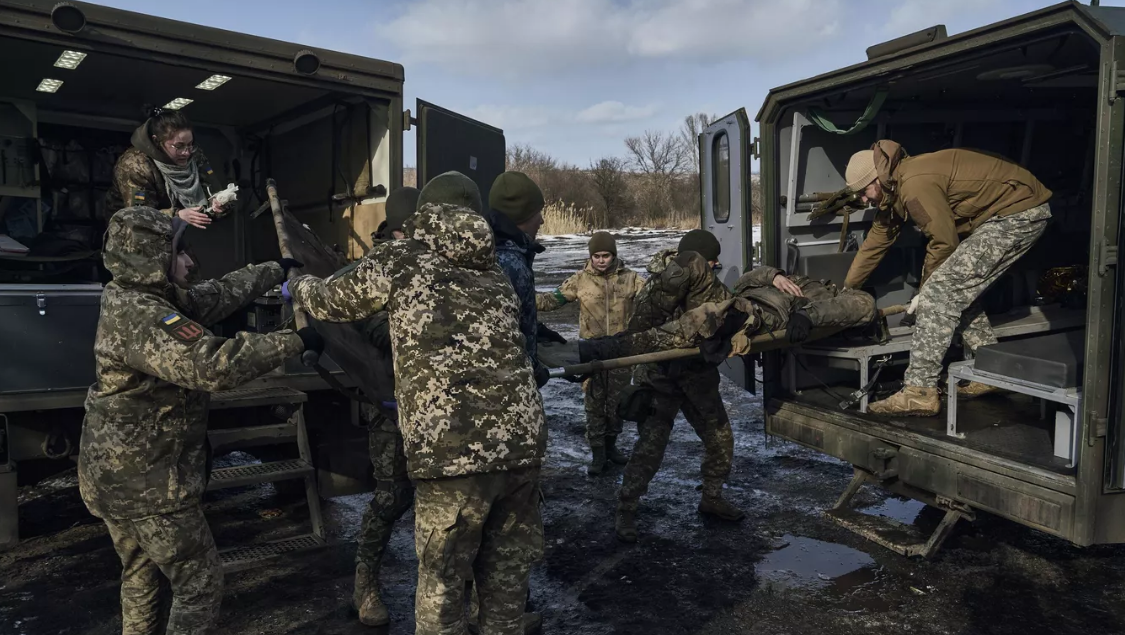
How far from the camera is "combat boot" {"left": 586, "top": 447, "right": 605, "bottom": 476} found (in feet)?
18.4

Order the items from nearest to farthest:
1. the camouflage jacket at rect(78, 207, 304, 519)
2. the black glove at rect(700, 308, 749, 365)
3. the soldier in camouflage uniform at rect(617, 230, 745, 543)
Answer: the camouflage jacket at rect(78, 207, 304, 519)
the black glove at rect(700, 308, 749, 365)
the soldier in camouflage uniform at rect(617, 230, 745, 543)

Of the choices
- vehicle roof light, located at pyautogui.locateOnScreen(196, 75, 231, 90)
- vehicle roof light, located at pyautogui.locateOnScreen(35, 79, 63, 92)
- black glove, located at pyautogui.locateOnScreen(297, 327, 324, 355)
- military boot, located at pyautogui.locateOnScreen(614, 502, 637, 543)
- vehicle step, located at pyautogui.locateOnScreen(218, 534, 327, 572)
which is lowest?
military boot, located at pyautogui.locateOnScreen(614, 502, 637, 543)

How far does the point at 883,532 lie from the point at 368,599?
236 cm

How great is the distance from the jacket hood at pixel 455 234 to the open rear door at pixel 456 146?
1996mm

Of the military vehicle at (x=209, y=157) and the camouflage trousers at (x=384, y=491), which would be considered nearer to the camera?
the camouflage trousers at (x=384, y=491)

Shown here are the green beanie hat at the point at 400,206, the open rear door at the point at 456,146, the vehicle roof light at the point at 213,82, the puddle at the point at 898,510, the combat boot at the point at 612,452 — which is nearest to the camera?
the green beanie hat at the point at 400,206

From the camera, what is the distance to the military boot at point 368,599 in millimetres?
3432

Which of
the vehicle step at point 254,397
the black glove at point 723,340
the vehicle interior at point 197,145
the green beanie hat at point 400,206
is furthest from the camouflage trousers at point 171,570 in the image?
the vehicle interior at point 197,145

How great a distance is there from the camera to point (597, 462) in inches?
222

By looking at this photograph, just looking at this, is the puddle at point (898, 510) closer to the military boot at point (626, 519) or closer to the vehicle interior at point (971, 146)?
the vehicle interior at point (971, 146)

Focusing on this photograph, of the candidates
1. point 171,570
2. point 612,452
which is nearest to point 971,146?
point 612,452

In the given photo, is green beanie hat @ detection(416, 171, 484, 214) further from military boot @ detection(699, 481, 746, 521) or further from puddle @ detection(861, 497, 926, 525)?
puddle @ detection(861, 497, 926, 525)

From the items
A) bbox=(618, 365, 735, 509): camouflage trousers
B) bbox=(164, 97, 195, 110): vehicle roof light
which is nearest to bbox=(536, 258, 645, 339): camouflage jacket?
bbox=(618, 365, 735, 509): camouflage trousers

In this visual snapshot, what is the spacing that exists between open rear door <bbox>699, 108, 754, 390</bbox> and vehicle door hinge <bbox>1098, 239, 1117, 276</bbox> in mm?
2146
